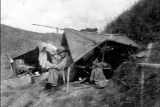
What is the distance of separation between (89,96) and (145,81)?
7.12ft

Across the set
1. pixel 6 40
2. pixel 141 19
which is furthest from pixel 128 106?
pixel 6 40

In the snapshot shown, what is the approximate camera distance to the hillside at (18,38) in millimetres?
24119

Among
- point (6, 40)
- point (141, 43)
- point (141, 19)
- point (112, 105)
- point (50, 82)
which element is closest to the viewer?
point (112, 105)

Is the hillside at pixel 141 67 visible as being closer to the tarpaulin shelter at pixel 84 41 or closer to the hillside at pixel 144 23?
the hillside at pixel 144 23

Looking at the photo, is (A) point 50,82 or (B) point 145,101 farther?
(A) point 50,82

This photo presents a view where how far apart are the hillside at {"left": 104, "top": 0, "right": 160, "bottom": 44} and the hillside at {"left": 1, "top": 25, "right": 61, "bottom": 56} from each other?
526 inches

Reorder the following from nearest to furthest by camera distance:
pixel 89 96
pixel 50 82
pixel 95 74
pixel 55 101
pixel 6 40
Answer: pixel 89 96, pixel 55 101, pixel 95 74, pixel 50 82, pixel 6 40

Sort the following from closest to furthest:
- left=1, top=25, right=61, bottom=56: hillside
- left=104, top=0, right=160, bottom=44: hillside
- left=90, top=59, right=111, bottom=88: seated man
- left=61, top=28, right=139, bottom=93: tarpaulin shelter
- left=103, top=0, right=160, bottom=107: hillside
Result: left=103, top=0, right=160, bottom=107: hillside, left=90, top=59, right=111, bottom=88: seated man, left=61, top=28, right=139, bottom=93: tarpaulin shelter, left=104, top=0, right=160, bottom=44: hillside, left=1, top=25, right=61, bottom=56: hillside

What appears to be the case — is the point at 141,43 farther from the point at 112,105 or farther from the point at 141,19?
the point at 112,105

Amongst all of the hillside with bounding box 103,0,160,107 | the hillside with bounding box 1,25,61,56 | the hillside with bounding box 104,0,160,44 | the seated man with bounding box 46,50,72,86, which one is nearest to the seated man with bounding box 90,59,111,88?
the hillside with bounding box 103,0,160,107

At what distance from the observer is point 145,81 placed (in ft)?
17.0

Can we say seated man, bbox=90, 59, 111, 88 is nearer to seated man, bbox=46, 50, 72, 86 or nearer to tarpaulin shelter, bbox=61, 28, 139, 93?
tarpaulin shelter, bbox=61, 28, 139, 93

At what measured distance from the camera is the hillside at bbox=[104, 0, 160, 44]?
8.88 m

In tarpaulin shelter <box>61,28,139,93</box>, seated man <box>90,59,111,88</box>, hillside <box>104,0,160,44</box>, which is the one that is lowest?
seated man <box>90,59,111,88</box>
